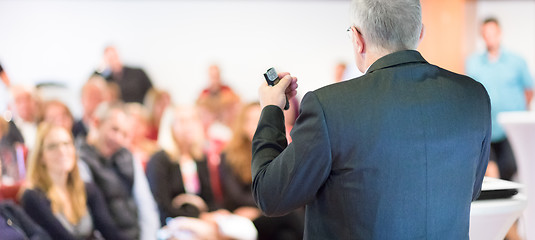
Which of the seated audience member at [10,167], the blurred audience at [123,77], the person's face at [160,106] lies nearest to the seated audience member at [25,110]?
the seated audience member at [10,167]

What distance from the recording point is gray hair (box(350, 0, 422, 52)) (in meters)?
1.17

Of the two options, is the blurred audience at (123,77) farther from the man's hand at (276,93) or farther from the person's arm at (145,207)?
the man's hand at (276,93)

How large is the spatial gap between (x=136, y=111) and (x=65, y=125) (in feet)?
2.14

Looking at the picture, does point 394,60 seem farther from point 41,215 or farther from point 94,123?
point 94,123

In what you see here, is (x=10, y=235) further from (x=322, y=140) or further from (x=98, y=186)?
(x=322, y=140)

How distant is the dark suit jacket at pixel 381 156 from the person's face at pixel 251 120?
8.77ft

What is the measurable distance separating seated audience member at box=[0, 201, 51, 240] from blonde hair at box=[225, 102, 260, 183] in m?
1.25

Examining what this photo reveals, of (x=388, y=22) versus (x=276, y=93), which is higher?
(x=388, y=22)

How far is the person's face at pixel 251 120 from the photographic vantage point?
391cm

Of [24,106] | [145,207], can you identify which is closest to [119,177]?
[145,207]

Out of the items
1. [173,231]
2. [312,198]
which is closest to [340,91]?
[312,198]

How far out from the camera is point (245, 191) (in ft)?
12.7

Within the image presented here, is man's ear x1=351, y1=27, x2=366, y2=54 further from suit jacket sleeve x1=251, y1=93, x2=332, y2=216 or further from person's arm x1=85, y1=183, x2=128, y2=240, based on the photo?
person's arm x1=85, y1=183, x2=128, y2=240

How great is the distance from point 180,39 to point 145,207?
2.88 meters
